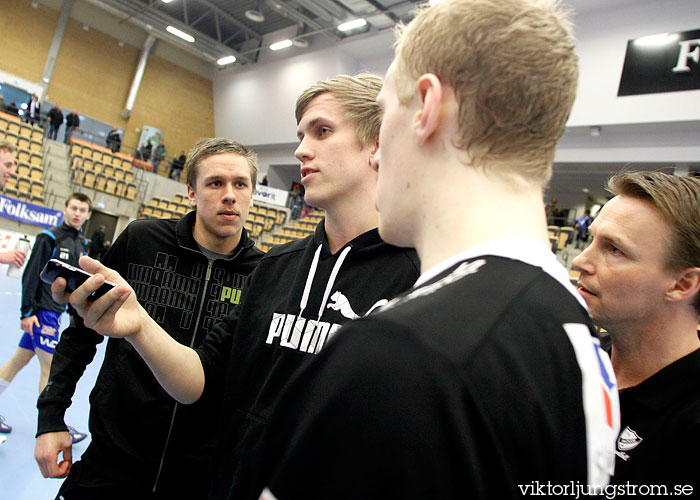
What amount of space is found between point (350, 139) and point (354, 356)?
1.10 metres

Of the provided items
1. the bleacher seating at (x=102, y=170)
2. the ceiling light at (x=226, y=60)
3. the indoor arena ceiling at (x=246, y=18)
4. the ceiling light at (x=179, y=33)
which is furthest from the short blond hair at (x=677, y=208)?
the ceiling light at (x=226, y=60)

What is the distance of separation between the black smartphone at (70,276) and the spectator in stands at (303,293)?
0.03 m

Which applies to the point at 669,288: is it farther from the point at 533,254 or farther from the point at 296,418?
the point at 296,418

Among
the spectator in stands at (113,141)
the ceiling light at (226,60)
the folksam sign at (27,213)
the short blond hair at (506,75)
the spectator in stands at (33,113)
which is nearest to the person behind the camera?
the short blond hair at (506,75)

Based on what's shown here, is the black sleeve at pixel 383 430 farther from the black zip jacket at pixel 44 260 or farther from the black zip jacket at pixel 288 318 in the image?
the black zip jacket at pixel 44 260

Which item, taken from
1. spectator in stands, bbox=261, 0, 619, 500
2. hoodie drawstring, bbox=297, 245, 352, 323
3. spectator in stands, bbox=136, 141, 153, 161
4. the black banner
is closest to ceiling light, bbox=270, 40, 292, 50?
spectator in stands, bbox=136, 141, 153, 161

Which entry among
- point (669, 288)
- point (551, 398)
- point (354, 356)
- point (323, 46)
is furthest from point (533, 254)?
point (323, 46)

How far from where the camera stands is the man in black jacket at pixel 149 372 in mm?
1826

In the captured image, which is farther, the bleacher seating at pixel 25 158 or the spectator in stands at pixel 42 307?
the bleacher seating at pixel 25 158

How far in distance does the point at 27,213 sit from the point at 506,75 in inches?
527

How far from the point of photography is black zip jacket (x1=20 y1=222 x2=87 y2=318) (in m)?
3.83

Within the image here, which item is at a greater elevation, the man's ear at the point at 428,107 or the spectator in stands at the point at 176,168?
the spectator in stands at the point at 176,168

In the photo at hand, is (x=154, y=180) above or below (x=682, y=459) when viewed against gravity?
above

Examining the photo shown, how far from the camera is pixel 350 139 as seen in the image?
150 cm
